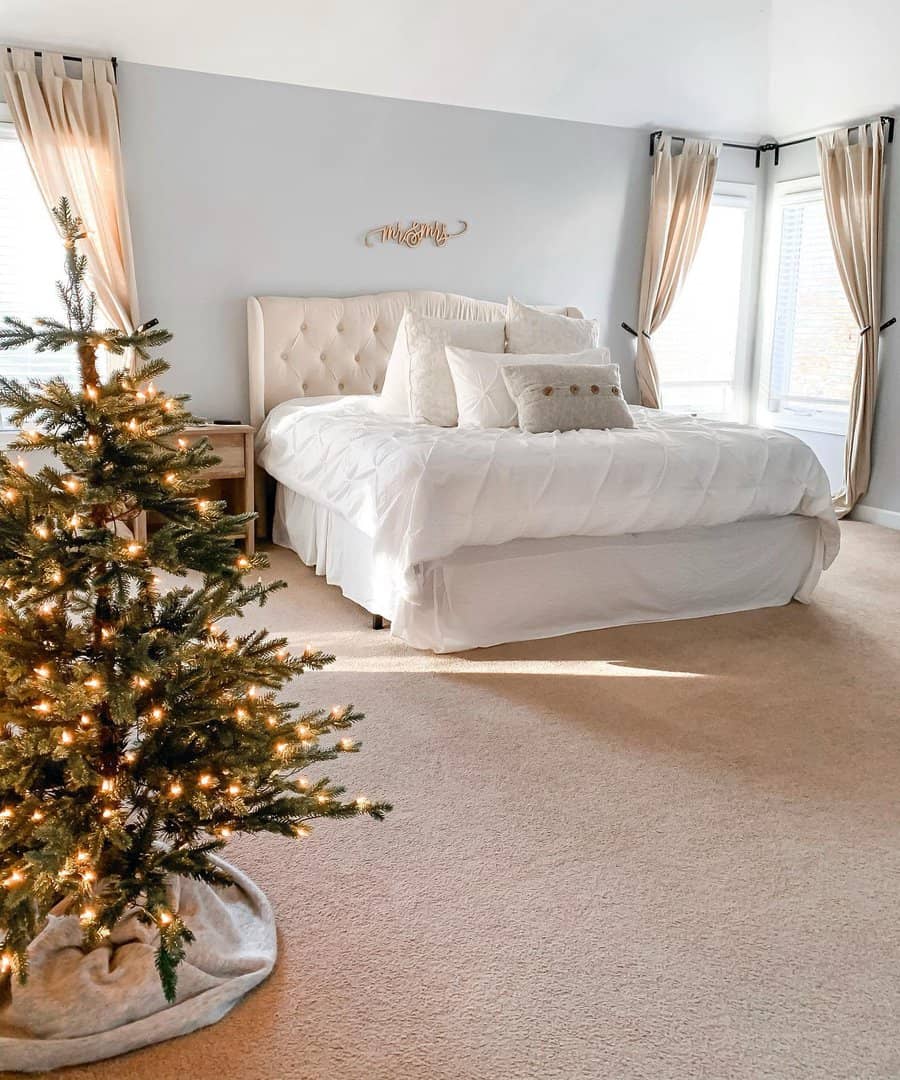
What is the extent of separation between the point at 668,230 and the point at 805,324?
1070 mm

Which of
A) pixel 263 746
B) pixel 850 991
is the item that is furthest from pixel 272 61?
pixel 850 991

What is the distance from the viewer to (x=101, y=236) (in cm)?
457

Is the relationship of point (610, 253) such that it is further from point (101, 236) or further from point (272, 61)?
point (101, 236)

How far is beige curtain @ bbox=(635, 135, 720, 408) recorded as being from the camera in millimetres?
5930

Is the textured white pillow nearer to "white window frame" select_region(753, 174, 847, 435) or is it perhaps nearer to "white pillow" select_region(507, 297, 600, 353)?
"white pillow" select_region(507, 297, 600, 353)

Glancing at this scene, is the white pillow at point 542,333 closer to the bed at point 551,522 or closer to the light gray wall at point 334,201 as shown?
the bed at point 551,522

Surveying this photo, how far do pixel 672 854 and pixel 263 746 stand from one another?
1.03 m

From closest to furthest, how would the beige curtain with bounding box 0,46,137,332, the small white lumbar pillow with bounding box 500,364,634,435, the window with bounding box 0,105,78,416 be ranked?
the small white lumbar pillow with bounding box 500,364,634,435
the beige curtain with bounding box 0,46,137,332
the window with bounding box 0,105,78,416

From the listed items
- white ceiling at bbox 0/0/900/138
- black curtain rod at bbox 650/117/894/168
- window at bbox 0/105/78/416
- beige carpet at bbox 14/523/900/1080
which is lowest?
beige carpet at bbox 14/523/900/1080

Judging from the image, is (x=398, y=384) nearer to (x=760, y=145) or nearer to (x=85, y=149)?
(x=85, y=149)

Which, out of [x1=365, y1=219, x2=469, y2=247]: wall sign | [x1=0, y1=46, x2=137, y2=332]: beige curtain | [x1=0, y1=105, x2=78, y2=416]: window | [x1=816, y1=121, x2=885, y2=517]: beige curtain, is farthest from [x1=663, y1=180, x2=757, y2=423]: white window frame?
[x1=0, y1=105, x2=78, y2=416]: window

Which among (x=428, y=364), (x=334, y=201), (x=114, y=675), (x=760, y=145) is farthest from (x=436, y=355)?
(x=760, y=145)

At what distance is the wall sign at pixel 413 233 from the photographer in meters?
5.28

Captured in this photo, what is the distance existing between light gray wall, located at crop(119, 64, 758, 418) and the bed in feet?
3.20
